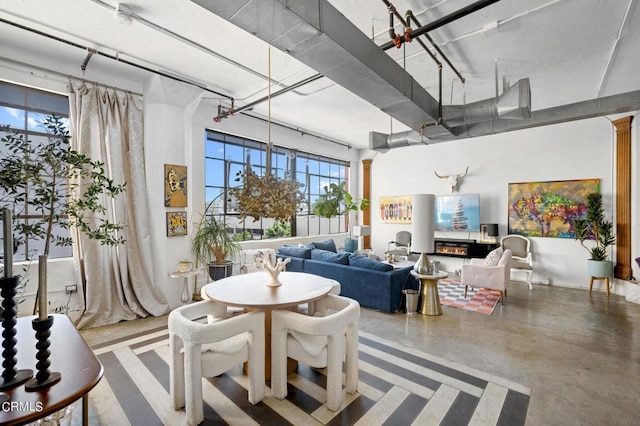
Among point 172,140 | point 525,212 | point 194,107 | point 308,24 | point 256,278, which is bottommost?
point 256,278

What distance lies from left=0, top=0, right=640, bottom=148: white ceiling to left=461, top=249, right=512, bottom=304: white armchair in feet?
8.78

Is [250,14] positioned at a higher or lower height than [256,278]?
higher

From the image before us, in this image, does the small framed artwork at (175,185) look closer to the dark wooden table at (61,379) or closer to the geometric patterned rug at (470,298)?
the dark wooden table at (61,379)

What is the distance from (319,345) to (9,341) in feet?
5.77

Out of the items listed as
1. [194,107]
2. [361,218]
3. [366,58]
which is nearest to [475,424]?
[366,58]

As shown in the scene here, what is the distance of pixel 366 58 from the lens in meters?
2.61

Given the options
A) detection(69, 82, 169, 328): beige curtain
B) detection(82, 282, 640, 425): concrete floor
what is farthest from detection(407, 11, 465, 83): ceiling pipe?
detection(69, 82, 169, 328): beige curtain

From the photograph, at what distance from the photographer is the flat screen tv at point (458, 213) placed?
21.7ft

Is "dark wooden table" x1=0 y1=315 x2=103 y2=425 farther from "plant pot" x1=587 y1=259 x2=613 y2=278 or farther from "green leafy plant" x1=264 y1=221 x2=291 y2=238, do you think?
"plant pot" x1=587 y1=259 x2=613 y2=278

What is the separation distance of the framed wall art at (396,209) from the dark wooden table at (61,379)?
725cm

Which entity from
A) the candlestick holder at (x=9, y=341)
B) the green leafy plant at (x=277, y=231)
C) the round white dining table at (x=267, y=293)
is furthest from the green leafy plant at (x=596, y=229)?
the candlestick holder at (x=9, y=341)

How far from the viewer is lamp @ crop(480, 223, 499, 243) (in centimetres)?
623

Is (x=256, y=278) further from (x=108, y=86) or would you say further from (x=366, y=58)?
(x=108, y=86)

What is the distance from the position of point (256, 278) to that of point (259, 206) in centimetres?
92
